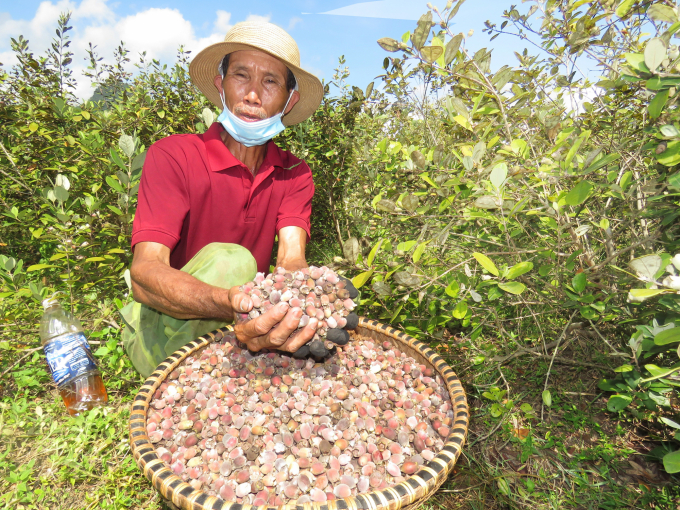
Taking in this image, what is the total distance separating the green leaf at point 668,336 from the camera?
88 cm

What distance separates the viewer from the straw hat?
78.3 inches

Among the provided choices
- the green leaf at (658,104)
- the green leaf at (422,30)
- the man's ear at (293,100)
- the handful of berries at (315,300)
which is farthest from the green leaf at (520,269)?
the man's ear at (293,100)

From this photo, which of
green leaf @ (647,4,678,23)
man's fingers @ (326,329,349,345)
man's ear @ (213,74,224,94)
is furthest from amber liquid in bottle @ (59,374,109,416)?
green leaf @ (647,4,678,23)

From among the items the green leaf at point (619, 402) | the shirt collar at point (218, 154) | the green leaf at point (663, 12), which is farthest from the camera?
the shirt collar at point (218, 154)

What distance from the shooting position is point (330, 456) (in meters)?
1.30

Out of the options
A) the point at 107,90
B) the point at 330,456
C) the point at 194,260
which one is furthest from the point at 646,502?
the point at 107,90

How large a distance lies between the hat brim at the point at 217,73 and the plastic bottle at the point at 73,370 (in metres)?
1.58

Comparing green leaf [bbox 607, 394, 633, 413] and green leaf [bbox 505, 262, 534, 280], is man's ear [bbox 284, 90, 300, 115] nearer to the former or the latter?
green leaf [bbox 505, 262, 534, 280]

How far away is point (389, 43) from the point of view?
1.42 m

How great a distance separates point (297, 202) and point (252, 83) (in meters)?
0.73

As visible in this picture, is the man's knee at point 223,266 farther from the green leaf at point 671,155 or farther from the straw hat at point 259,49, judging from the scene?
the green leaf at point 671,155

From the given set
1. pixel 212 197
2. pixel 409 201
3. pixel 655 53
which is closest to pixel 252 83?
pixel 212 197

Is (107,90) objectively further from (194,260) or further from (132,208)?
(194,260)

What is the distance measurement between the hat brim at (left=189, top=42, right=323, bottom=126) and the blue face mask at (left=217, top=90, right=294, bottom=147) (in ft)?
0.69
